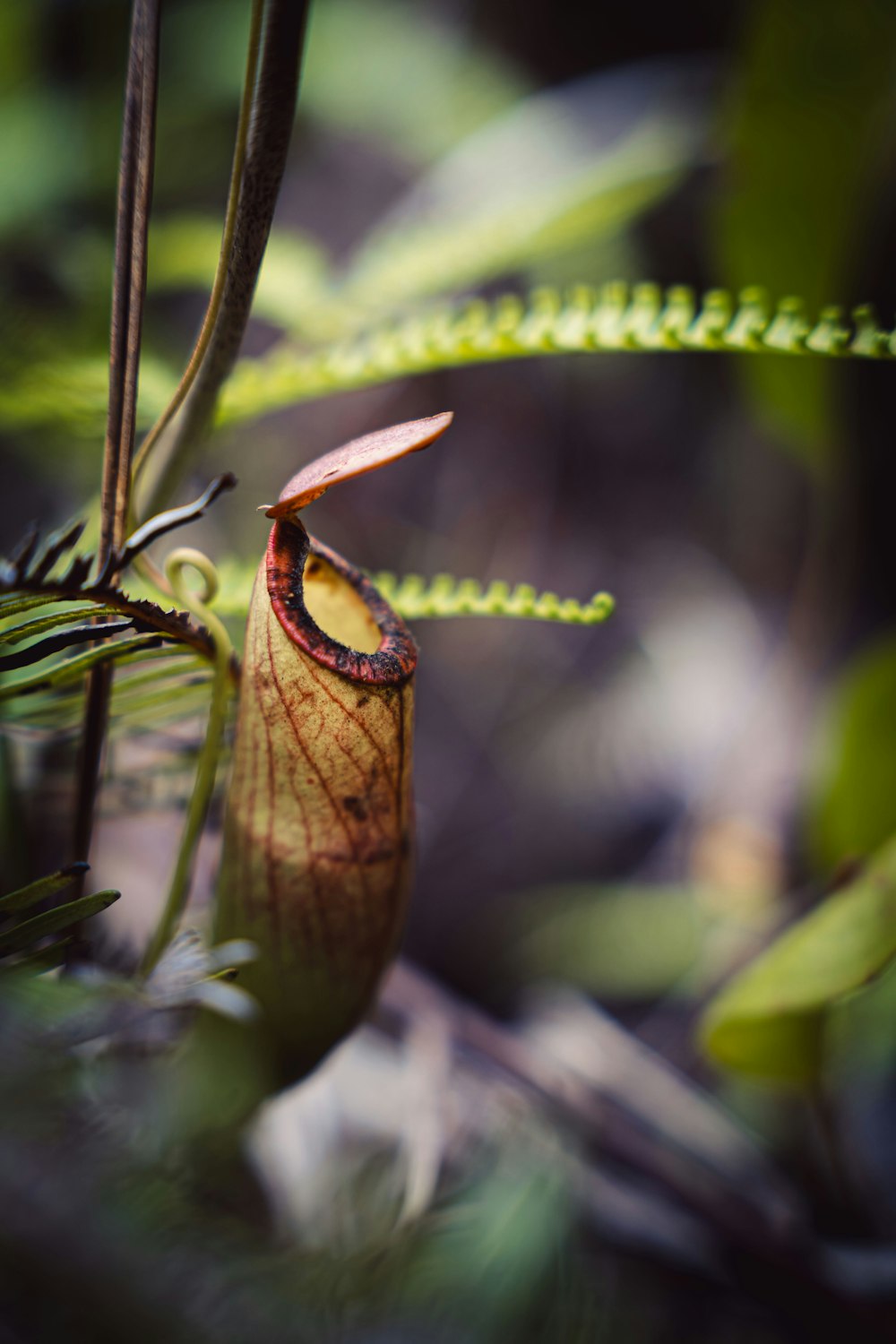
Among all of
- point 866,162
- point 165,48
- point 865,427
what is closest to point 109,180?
point 165,48

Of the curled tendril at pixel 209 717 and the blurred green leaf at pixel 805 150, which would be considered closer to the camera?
the curled tendril at pixel 209 717

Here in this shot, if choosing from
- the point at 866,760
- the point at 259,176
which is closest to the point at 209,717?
the point at 259,176

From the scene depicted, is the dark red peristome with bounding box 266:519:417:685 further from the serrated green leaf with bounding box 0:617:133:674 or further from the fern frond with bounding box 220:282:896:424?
the fern frond with bounding box 220:282:896:424

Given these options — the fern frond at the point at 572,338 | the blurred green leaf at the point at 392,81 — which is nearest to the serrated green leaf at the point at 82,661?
the fern frond at the point at 572,338

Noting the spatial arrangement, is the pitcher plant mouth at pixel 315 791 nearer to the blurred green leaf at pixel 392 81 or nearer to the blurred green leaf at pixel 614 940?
the blurred green leaf at pixel 614 940

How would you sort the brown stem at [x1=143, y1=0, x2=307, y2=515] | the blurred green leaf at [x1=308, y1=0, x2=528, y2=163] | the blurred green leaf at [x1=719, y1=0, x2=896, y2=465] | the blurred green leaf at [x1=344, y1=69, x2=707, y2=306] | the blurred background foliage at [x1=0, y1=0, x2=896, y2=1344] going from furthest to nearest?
1. the blurred green leaf at [x1=308, y1=0, x2=528, y2=163]
2. the blurred green leaf at [x1=719, y1=0, x2=896, y2=465]
3. the blurred green leaf at [x1=344, y1=69, x2=707, y2=306]
4. the blurred background foliage at [x1=0, y1=0, x2=896, y2=1344]
5. the brown stem at [x1=143, y1=0, x2=307, y2=515]

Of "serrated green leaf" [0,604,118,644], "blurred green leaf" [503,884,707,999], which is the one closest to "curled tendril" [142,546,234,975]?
"serrated green leaf" [0,604,118,644]
